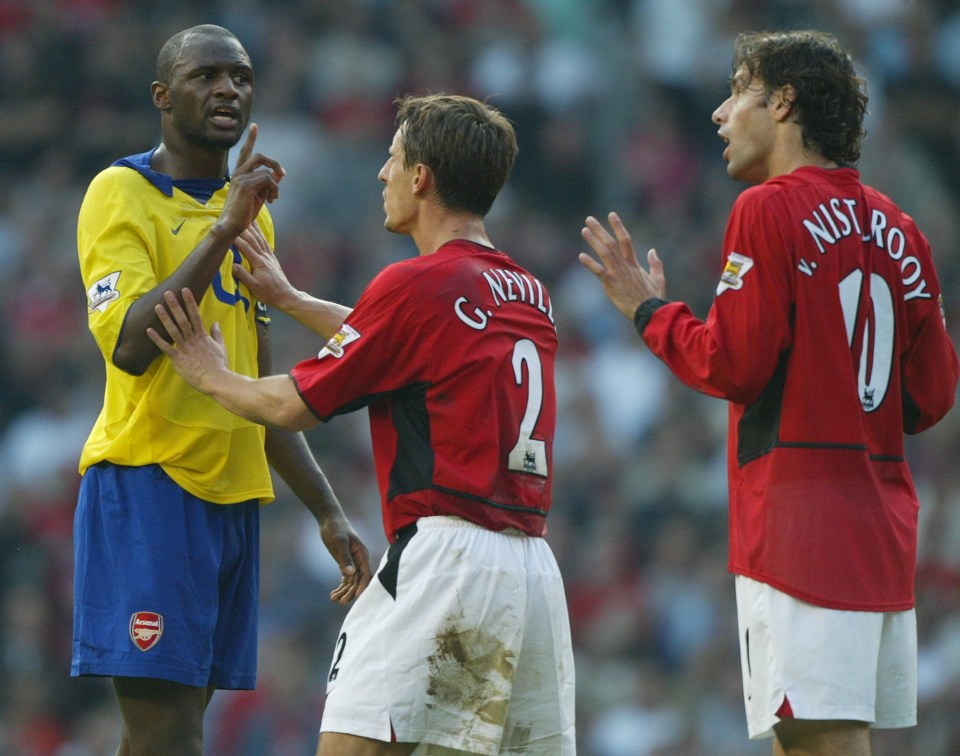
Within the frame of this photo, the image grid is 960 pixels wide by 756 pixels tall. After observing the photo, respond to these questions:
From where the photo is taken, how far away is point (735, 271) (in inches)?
150

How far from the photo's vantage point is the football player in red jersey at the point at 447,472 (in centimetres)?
384

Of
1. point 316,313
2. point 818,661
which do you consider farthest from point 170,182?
point 818,661

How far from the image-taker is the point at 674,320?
3979 millimetres

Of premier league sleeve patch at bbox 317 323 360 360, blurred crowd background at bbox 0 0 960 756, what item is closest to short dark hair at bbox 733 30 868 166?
premier league sleeve patch at bbox 317 323 360 360

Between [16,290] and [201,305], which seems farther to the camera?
[16,290]

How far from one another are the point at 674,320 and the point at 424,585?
968 millimetres

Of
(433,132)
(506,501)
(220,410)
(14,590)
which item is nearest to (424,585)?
(506,501)

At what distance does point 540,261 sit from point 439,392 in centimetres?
737

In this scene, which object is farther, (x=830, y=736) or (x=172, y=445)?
(x=172, y=445)

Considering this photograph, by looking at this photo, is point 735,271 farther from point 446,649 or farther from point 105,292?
point 105,292

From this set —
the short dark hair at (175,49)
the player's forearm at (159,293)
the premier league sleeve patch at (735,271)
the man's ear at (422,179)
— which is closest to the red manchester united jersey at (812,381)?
the premier league sleeve patch at (735,271)

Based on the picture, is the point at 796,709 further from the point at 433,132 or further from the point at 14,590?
the point at 14,590

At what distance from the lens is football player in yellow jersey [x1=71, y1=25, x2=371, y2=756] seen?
4.10 m

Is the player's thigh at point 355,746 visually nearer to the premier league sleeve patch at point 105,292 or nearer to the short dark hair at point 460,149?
the premier league sleeve patch at point 105,292
